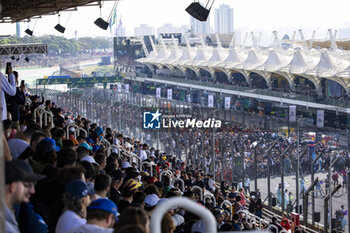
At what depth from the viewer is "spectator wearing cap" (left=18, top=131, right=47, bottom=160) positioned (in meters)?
4.16

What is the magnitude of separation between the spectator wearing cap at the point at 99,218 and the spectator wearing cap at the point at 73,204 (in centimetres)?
9

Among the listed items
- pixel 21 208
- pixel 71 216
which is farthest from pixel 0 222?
pixel 21 208

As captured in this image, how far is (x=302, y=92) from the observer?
40.5m

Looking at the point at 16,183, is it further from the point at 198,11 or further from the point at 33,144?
the point at 198,11

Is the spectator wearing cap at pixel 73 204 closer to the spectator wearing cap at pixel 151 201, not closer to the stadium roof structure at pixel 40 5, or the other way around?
the spectator wearing cap at pixel 151 201

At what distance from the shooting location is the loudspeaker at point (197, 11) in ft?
33.0

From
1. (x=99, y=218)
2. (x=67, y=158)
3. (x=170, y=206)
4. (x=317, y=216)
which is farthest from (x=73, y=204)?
(x=317, y=216)

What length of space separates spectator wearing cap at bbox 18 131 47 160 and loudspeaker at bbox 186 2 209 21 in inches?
238

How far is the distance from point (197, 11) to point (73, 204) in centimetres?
758

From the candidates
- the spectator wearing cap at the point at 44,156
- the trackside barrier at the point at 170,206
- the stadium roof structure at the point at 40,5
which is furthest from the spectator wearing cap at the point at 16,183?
the stadium roof structure at the point at 40,5

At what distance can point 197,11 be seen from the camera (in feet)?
33.2

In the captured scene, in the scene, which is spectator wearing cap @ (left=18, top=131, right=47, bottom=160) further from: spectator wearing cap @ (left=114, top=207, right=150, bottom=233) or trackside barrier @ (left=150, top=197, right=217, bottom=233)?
trackside barrier @ (left=150, top=197, right=217, bottom=233)

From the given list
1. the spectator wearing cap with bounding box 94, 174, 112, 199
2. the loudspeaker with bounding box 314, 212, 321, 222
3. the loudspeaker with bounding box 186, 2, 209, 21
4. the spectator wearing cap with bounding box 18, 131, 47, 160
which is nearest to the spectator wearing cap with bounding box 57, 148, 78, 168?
the spectator wearing cap with bounding box 94, 174, 112, 199

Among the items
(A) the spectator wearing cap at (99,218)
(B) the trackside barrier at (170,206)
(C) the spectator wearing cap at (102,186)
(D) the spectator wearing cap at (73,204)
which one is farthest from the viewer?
(C) the spectator wearing cap at (102,186)
